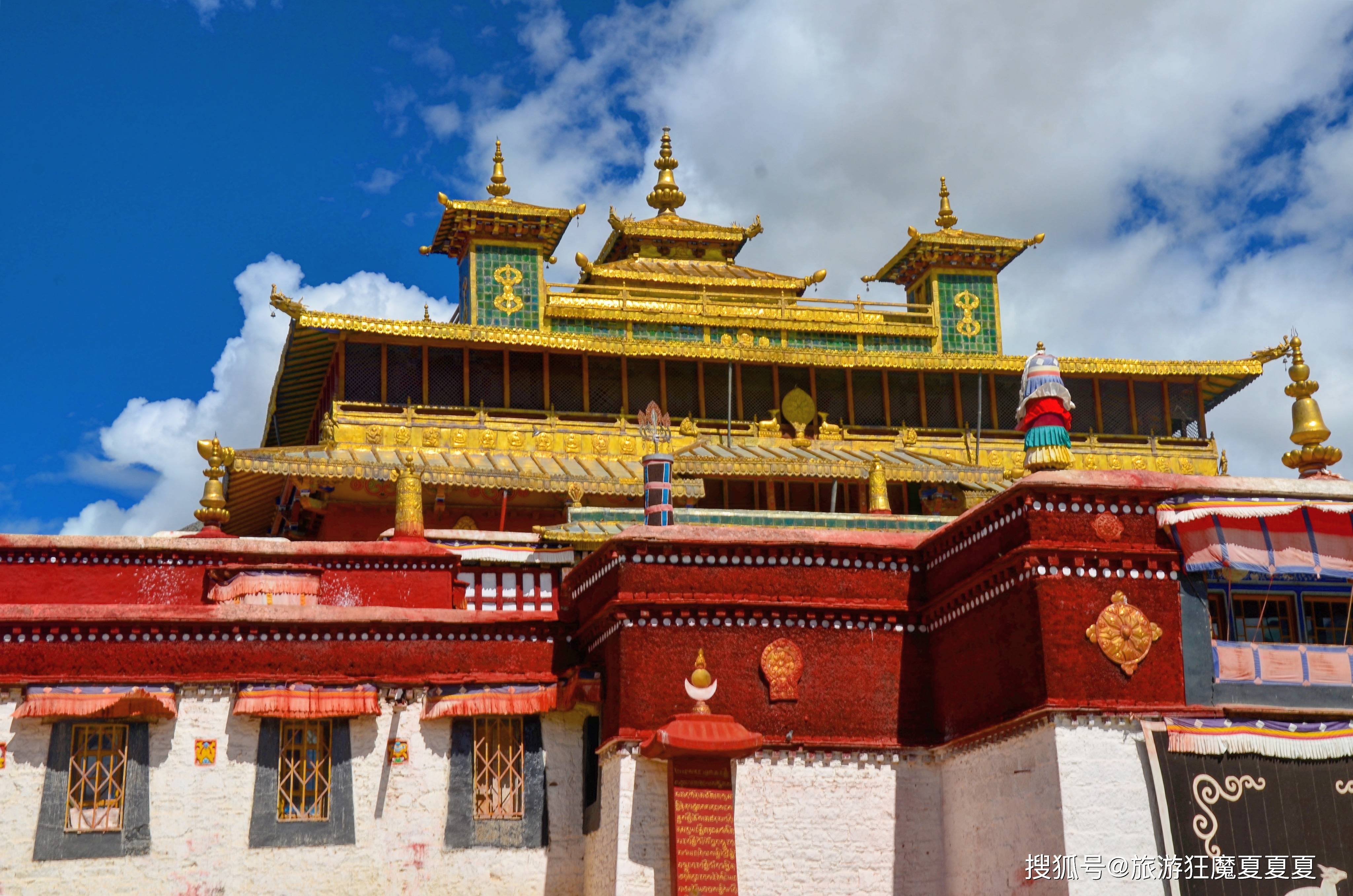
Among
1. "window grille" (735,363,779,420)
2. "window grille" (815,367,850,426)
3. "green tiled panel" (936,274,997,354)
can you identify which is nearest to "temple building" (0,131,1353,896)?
"window grille" (735,363,779,420)

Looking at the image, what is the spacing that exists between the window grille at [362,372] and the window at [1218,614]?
1791cm

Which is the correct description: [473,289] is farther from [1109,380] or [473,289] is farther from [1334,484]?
[1334,484]

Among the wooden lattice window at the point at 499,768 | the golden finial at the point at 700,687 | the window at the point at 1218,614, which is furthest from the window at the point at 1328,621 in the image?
the wooden lattice window at the point at 499,768

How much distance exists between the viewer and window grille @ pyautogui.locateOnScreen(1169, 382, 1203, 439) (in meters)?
34.8

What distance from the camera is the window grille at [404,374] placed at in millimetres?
30906

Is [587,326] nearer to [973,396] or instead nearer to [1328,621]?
[973,396]

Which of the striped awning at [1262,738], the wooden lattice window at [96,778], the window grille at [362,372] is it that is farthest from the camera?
Answer: the window grille at [362,372]

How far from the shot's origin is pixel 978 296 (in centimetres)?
3706

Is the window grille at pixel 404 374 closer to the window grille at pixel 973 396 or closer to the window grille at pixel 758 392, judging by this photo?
the window grille at pixel 758 392

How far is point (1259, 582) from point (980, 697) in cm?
314

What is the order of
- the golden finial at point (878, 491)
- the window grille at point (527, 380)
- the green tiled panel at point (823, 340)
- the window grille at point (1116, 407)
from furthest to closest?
the green tiled panel at point (823, 340) → the window grille at point (1116, 407) → the window grille at point (527, 380) → the golden finial at point (878, 491)

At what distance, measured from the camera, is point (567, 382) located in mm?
32031

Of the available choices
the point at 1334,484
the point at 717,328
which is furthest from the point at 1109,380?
the point at 1334,484

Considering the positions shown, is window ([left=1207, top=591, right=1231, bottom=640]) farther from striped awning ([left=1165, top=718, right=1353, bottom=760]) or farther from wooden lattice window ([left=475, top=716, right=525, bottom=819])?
wooden lattice window ([left=475, top=716, right=525, bottom=819])
